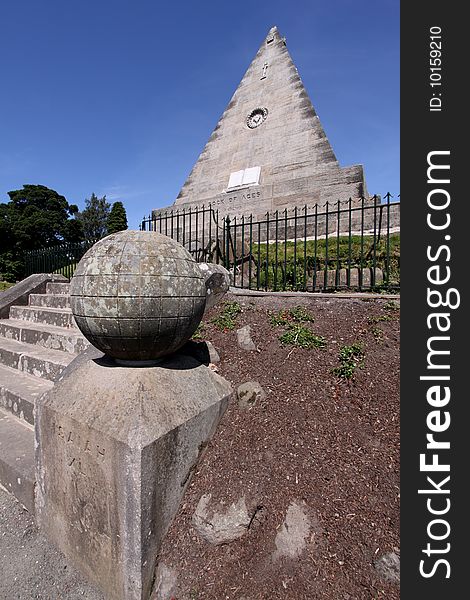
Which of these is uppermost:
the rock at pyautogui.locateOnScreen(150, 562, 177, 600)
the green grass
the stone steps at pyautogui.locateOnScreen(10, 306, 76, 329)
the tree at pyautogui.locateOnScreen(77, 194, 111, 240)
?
the tree at pyautogui.locateOnScreen(77, 194, 111, 240)

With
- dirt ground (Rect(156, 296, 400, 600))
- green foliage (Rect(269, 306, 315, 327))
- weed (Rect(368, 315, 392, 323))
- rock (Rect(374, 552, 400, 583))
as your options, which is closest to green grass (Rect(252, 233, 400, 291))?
green foliage (Rect(269, 306, 315, 327))

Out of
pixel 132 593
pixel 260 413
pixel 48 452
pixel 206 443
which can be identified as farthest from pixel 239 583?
pixel 48 452

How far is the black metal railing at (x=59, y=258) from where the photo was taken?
8441mm

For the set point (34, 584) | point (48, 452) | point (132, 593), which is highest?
point (48, 452)

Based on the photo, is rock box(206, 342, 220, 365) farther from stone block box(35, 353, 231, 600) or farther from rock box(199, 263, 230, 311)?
rock box(199, 263, 230, 311)

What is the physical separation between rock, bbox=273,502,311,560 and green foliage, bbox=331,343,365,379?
1251 mm

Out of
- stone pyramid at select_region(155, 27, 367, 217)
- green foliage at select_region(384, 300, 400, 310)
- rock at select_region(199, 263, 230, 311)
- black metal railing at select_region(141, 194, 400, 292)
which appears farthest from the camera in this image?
stone pyramid at select_region(155, 27, 367, 217)

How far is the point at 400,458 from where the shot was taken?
2184 millimetres

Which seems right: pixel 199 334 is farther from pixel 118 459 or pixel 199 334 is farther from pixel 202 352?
pixel 118 459

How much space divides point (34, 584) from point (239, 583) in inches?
56.2

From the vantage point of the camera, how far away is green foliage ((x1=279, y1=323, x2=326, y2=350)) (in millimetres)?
3402

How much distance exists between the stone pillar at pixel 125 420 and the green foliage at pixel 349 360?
3.92ft

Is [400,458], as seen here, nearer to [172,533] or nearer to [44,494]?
[172,533]

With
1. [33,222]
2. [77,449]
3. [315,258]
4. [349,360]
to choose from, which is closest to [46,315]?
[77,449]
